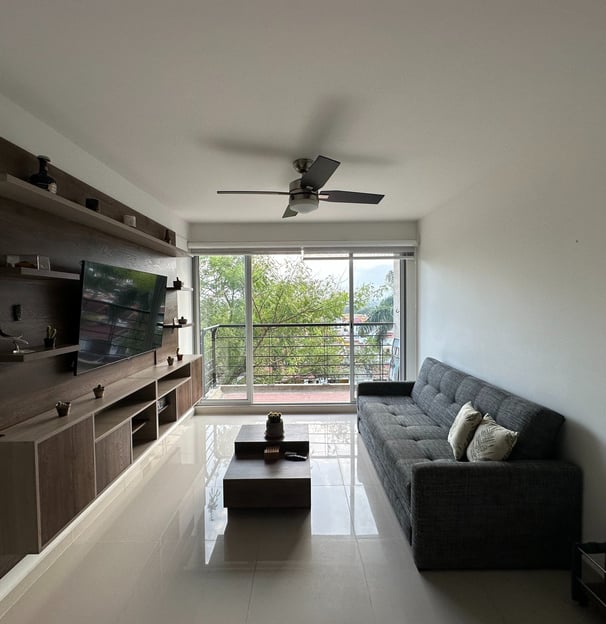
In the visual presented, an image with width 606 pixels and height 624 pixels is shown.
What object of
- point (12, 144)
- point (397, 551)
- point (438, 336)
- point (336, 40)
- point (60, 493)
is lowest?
point (397, 551)

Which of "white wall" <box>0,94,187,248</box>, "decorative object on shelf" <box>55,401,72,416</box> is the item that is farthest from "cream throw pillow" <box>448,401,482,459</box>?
"white wall" <box>0,94,187,248</box>

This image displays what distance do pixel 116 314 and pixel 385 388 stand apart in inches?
105

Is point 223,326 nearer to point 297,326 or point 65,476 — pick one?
Result: point 297,326

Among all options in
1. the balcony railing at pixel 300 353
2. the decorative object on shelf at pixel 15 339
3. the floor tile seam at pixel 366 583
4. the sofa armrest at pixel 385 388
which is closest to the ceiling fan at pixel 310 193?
the decorative object on shelf at pixel 15 339

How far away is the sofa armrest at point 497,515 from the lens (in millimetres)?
1922

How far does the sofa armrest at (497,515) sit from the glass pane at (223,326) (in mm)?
3303

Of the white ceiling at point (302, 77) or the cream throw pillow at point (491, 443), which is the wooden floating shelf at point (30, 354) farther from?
the cream throw pillow at point (491, 443)

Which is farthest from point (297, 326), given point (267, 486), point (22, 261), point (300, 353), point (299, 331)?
point (22, 261)

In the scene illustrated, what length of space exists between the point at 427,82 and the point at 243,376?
398 centimetres

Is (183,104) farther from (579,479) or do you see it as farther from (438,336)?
(438,336)

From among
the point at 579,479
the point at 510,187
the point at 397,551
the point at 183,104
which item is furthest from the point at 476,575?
the point at 183,104

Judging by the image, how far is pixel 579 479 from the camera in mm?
1929

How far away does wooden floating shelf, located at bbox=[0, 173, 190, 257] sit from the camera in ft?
5.32

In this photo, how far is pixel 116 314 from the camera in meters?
2.64
